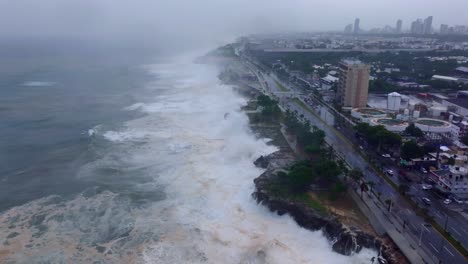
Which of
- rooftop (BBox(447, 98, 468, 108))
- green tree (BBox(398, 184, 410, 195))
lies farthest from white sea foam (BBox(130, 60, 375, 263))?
rooftop (BBox(447, 98, 468, 108))

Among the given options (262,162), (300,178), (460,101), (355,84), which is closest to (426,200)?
(300,178)

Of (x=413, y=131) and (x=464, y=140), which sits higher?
(x=413, y=131)

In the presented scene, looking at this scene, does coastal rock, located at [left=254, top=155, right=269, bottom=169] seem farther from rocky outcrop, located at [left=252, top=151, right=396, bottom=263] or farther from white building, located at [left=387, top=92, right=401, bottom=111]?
white building, located at [left=387, top=92, right=401, bottom=111]

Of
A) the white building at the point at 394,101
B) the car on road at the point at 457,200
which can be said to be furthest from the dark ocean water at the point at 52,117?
the white building at the point at 394,101

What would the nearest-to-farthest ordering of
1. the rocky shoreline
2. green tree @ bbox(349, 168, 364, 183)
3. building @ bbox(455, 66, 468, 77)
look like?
the rocky shoreline → green tree @ bbox(349, 168, 364, 183) → building @ bbox(455, 66, 468, 77)

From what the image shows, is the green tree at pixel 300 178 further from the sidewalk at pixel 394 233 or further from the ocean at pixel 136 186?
the sidewalk at pixel 394 233

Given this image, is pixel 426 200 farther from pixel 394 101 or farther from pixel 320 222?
pixel 394 101
